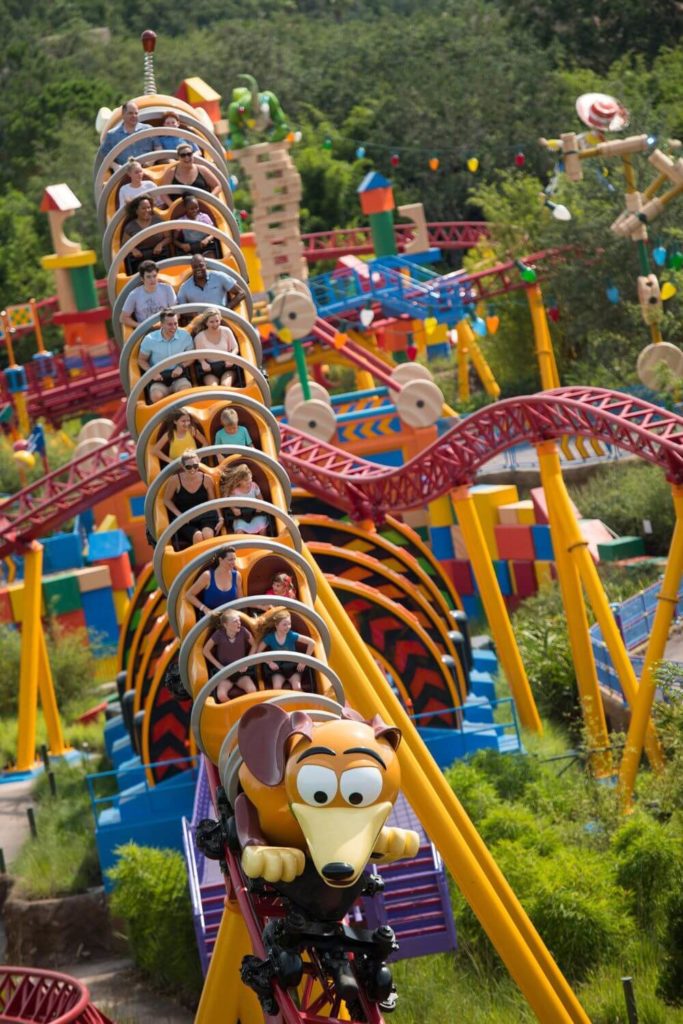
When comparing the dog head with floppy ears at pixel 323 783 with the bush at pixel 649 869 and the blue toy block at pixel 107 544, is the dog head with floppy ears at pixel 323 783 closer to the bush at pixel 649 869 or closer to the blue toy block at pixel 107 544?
the bush at pixel 649 869

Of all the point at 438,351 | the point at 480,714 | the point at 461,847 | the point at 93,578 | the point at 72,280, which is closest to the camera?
the point at 461,847

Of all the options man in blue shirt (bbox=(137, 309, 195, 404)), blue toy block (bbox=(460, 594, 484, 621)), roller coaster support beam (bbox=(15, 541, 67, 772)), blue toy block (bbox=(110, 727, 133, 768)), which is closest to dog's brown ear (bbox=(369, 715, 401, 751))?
man in blue shirt (bbox=(137, 309, 195, 404))

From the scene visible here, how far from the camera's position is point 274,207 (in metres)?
22.1

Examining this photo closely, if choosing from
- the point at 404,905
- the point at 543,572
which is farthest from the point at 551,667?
the point at 404,905

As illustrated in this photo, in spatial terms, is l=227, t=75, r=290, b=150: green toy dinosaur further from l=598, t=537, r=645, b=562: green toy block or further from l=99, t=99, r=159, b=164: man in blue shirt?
l=99, t=99, r=159, b=164: man in blue shirt

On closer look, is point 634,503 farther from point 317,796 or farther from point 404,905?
point 317,796

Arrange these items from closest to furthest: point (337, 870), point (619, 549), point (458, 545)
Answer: point (337, 870)
point (619, 549)
point (458, 545)

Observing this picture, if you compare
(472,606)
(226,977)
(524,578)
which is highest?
(226,977)

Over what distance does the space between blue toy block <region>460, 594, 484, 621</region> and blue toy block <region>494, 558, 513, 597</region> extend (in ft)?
1.59

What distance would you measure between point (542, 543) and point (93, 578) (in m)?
5.30

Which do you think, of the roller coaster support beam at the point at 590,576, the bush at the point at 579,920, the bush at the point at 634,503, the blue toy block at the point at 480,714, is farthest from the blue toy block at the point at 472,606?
the bush at the point at 579,920

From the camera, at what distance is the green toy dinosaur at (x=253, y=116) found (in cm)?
2258

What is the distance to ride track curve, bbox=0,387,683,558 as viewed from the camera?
12.8 metres

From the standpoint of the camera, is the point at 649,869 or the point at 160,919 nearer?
the point at 649,869
